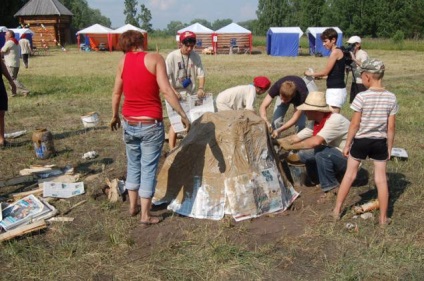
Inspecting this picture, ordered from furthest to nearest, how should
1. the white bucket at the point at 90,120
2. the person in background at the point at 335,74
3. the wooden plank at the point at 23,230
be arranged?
the white bucket at the point at 90,120, the person in background at the point at 335,74, the wooden plank at the point at 23,230

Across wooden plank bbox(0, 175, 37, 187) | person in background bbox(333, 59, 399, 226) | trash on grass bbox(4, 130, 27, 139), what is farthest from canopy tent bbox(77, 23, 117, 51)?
person in background bbox(333, 59, 399, 226)

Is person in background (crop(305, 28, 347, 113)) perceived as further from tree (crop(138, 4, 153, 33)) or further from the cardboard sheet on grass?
tree (crop(138, 4, 153, 33))

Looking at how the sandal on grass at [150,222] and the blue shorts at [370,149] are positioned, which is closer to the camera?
the blue shorts at [370,149]

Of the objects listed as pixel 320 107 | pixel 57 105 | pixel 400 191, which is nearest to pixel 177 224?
pixel 320 107

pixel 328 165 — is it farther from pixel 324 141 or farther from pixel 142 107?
pixel 142 107

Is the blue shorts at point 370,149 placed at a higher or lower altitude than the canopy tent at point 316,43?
lower

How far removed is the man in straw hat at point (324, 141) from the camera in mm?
4707

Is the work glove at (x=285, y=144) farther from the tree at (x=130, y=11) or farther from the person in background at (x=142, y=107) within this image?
the tree at (x=130, y=11)

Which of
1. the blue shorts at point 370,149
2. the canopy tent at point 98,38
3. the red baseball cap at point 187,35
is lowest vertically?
the blue shorts at point 370,149

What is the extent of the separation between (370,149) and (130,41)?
2.40 m

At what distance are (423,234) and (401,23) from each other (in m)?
58.7

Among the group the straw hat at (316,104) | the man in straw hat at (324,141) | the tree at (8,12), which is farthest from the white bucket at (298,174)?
the tree at (8,12)

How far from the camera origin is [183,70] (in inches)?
244

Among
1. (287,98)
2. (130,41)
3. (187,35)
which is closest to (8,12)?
(187,35)
